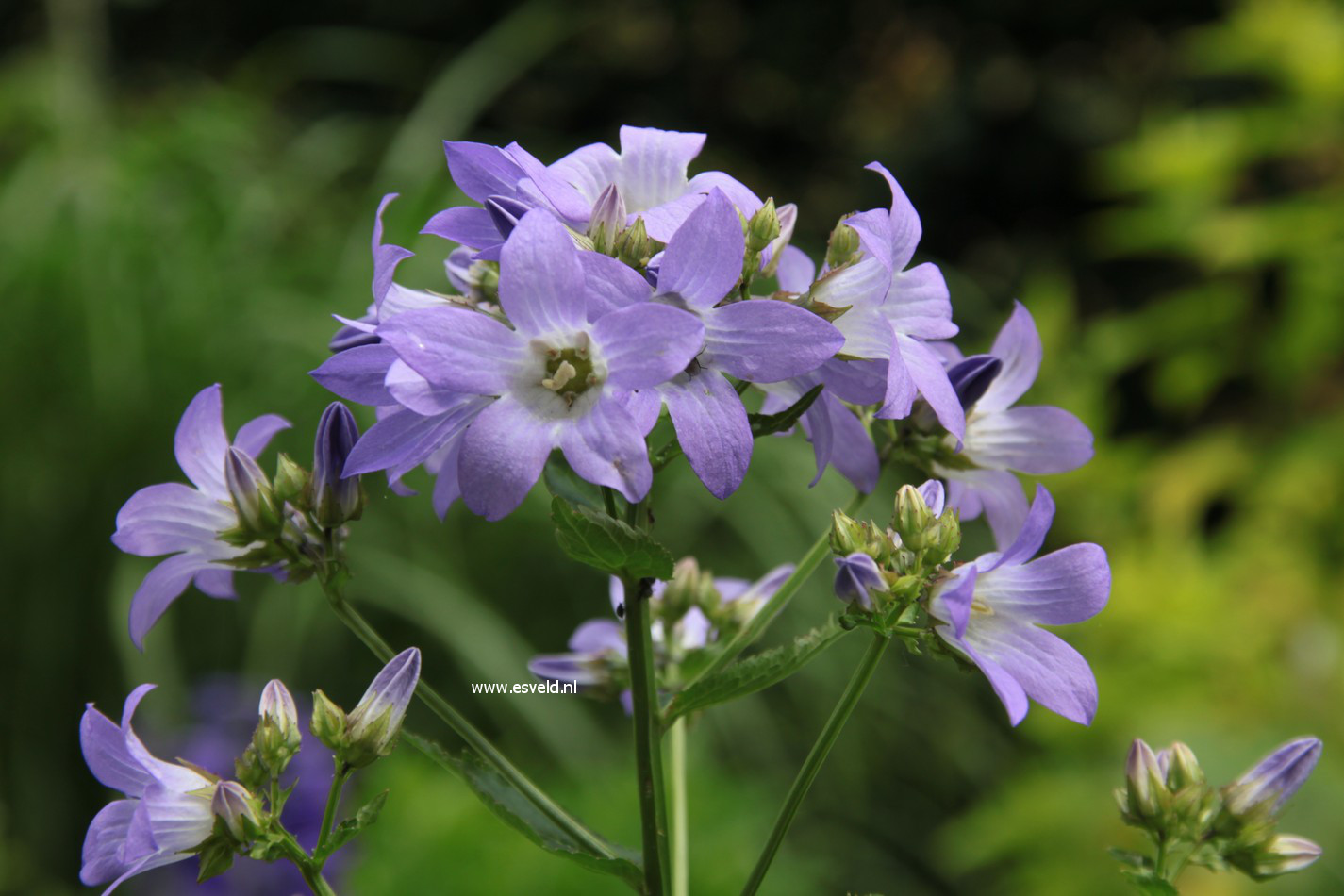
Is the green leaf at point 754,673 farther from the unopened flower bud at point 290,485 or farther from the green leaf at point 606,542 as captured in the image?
the unopened flower bud at point 290,485

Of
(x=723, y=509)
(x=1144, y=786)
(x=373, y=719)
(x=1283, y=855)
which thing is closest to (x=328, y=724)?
(x=373, y=719)

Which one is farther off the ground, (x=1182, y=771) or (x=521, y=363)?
(x=521, y=363)

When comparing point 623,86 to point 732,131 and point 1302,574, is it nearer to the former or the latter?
point 732,131

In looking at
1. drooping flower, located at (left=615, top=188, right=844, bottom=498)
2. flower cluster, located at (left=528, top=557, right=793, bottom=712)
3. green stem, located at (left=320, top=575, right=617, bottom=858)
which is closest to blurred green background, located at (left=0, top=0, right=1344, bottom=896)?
flower cluster, located at (left=528, top=557, right=793, bottom=712)

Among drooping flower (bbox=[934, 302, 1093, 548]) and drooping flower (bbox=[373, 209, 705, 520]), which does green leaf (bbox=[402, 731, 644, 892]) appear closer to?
drooping flower (bbox=[373, 209, 705, 520])

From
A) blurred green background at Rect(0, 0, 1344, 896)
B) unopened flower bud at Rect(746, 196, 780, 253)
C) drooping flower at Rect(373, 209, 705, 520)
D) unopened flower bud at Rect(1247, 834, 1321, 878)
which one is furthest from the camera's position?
blurred green background at Rect(0, 0, 1344, 896)

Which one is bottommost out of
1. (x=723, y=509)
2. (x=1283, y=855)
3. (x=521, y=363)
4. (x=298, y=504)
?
(x=723, y=509)

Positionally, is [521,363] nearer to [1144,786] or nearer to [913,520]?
[913,520]
